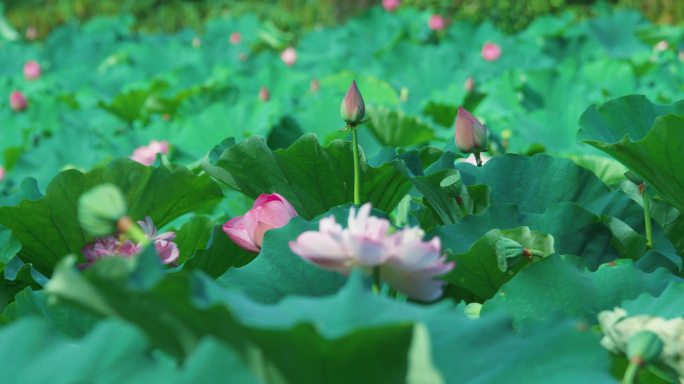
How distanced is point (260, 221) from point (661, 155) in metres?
0.53

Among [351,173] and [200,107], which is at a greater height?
[351,173]

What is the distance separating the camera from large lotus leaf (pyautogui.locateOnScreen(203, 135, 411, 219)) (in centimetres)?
152

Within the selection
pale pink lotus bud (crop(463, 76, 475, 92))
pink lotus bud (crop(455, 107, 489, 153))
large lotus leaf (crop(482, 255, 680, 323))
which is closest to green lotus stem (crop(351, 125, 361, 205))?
pink lotus bud (crop(455, 107, 489, 153))

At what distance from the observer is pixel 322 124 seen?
2674 millimetres

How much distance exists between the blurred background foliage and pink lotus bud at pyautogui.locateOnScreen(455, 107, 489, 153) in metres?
5.18

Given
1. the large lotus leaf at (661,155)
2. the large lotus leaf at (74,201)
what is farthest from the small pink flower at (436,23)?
the large lotus leaf at (661,155)

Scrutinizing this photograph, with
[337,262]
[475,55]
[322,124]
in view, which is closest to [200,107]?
[322,124]

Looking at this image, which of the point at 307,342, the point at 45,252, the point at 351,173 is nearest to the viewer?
the point at 307,342

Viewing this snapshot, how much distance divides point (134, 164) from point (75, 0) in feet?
34.7

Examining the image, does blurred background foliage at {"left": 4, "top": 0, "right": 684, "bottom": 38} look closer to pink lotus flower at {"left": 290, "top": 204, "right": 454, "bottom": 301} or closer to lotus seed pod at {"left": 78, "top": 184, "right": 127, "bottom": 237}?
pink lotus flower at {"left": 290, "top": 204, "right": 454, "bottom": 301}

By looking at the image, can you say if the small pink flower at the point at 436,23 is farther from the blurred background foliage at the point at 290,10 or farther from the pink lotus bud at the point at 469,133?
the pink lotus bud at the point at 469,133

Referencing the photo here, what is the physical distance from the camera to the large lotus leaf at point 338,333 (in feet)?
2.41

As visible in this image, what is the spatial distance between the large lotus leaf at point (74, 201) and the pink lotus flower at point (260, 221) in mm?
299

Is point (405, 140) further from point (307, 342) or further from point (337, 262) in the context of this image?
point (307, 342)
